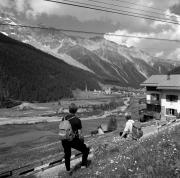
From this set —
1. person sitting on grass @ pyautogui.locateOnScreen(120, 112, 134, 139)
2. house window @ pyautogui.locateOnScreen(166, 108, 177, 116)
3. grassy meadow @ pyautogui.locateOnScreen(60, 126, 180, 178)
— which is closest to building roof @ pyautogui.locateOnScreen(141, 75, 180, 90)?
house window @ pyautogui.locateOnScreen(166, 108, 177, 116)

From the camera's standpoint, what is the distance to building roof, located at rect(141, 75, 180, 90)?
54.3m

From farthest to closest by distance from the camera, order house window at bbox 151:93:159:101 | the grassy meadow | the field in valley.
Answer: house window at bbox 151:93:159:101, the field in valley, the grassy meadow

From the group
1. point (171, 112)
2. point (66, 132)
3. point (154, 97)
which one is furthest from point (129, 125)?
point (154, 97)

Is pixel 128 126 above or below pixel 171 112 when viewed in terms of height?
above

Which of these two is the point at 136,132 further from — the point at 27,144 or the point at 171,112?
the point at 171,112

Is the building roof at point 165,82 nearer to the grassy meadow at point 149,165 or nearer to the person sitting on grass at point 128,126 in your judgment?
the person sitting on grass at point 128,126

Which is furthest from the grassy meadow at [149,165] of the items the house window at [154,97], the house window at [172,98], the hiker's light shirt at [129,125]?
the house window at [154,97]

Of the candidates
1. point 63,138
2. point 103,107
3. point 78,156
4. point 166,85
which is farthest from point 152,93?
point 103,107

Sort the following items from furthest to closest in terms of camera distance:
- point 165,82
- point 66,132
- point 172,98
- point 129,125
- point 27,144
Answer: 1. point 165,82
2. point 172,98
3. point 27,144
4. point 129,125
5. point 66,132

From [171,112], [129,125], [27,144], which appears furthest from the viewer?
[171,112]

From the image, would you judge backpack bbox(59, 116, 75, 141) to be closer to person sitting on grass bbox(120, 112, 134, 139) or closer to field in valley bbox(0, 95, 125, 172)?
person sitting on grass bbox(120, 112, 134, 139)

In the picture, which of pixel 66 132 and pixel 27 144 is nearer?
pixel 66 132

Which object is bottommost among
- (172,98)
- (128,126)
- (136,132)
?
(136,132)

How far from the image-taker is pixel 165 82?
186ft
